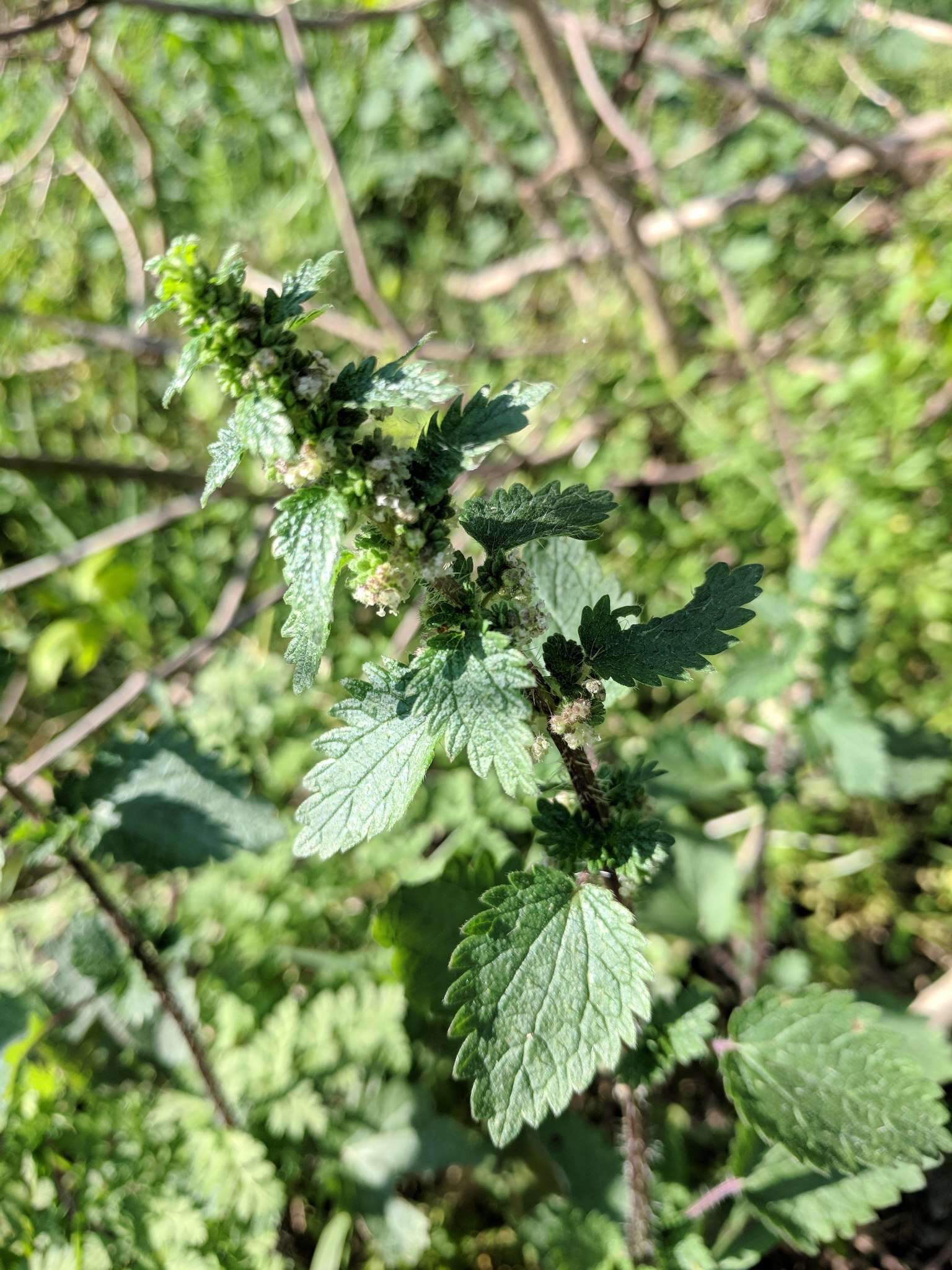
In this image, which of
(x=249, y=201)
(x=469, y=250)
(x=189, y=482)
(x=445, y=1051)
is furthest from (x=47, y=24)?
(x=445, y=1051)

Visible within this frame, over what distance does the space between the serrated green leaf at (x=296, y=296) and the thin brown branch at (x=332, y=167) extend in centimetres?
174

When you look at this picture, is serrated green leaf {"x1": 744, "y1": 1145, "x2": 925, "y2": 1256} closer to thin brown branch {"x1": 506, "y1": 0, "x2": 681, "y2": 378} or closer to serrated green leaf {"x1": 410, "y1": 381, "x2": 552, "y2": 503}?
serrated green leaf {"x1": 410, "y1": 381, "x2": 552, "y2": 503}

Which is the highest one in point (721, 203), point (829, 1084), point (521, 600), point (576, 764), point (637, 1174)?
point (721, 203)

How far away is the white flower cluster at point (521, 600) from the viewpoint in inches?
42.1

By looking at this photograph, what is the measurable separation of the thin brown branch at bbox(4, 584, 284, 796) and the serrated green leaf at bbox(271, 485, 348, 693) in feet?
4.54

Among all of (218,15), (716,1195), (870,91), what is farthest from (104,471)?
(870,91)

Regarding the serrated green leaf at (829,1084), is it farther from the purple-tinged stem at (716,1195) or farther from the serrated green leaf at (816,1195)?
the purple-tinged stem at (716,1195)

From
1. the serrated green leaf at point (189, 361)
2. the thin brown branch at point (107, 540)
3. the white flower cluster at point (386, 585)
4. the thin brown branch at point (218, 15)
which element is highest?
the thin brown branch at point (218, 15)

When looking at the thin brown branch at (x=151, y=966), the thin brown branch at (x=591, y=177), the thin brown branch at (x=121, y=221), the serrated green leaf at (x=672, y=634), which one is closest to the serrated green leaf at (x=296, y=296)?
the serrated green leaf at (x=672, y=634)

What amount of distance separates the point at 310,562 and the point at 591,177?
255 centimetres

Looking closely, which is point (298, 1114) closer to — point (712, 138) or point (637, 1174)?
point (637, 1174)

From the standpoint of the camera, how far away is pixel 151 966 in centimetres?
172

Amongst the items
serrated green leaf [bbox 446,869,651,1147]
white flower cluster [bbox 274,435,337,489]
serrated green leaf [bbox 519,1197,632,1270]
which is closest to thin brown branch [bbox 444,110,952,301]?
white flower cluster [bbox 274,435,337,489]

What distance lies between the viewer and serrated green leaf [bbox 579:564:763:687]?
111cm
